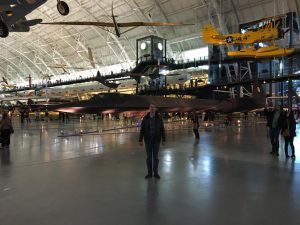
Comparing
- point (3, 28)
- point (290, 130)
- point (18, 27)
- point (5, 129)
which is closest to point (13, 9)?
point (3, 28)

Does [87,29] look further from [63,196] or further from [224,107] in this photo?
[63,196]

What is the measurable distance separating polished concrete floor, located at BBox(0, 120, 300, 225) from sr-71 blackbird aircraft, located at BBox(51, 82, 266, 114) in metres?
5.32

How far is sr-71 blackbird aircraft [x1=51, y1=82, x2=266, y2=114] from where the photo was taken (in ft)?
45.4

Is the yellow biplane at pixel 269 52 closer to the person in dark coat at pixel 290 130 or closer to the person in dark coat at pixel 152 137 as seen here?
the person in dark coat at pixel 290 130

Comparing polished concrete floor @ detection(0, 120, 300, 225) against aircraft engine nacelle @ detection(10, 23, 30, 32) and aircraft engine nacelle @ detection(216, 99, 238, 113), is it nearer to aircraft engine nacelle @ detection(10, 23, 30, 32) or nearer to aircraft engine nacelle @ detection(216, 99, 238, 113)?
aircraft engine nacelle @ detection(10, 23, 30, 32)

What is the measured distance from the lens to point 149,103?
16000 mm

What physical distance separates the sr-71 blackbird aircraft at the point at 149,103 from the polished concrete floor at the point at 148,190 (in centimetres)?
532

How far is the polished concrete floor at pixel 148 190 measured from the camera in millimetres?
3953

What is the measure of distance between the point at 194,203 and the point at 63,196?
7.48 feet

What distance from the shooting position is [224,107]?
2034cm

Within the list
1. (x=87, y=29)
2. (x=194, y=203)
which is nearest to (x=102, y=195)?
(x=194, y=203)

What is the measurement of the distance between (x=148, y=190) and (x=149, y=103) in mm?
10940

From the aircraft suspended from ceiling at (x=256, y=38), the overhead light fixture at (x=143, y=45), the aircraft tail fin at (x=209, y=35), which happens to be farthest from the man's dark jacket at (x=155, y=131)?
the overhead light fixture at (x=143, y=45)

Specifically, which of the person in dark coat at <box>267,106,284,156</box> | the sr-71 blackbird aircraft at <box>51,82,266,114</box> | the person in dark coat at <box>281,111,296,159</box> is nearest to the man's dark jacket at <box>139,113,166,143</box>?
the person in dark coat at <box>281,111,296,159</box>
